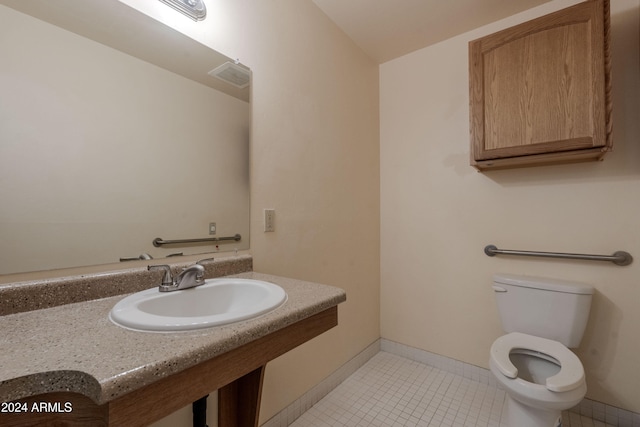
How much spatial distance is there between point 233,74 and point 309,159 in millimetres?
577

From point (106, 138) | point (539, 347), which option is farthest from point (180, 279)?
point (539, 347)

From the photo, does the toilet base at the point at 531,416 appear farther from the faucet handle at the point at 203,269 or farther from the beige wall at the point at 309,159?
the faucet handle at the point at 203,269

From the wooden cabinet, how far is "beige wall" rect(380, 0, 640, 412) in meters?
0.23

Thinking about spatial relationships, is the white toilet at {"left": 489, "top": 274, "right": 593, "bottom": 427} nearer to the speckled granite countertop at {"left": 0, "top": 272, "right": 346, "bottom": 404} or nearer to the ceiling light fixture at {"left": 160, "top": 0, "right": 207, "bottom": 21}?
the speckled granite countertop at {"left": 0, "top": 272, "right": 346, "bottom": 404}

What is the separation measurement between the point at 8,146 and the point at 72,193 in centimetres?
17

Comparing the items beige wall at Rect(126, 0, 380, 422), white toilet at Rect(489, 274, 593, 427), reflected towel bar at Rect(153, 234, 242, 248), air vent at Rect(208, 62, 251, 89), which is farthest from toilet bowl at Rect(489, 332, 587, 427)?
air vent at Rect(208, 62, 251, 89)

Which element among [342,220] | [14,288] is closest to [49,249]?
[14,288]

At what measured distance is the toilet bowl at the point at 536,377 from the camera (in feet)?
3.41

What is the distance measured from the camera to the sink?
614mm

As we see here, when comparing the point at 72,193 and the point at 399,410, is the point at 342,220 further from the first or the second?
the point at 72,193

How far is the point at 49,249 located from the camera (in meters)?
0.78

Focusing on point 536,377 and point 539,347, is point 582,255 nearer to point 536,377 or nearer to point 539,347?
point 539,347

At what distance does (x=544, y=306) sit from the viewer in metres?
1.43

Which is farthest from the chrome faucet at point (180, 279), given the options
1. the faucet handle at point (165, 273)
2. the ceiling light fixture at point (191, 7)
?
the ceiling light fixture at point (191, 7)
